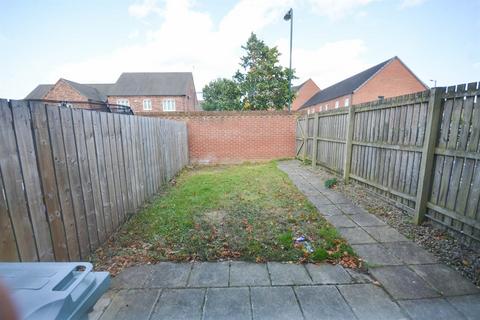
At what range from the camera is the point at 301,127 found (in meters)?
9.51

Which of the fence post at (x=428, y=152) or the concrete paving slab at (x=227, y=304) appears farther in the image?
the fence post at (x=428, y=152)

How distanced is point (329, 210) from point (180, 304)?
125 inches

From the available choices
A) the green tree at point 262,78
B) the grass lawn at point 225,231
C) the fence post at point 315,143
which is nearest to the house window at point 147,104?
the green tree at point 262,78

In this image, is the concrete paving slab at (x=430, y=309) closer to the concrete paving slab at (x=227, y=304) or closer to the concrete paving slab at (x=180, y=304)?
the concrete paving slab at (x=227, y=304)

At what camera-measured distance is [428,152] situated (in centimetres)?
319

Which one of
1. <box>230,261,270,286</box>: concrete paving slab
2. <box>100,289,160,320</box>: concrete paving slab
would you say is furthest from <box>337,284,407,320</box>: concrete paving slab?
<box>100,289,160,320</box>: concrete paving slab

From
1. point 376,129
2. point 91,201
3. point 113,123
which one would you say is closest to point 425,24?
point 376,129

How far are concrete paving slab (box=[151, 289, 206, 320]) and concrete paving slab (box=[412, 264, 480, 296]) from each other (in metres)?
2.25

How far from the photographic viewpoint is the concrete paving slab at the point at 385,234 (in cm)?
303

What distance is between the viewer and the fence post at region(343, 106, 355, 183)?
5.48m

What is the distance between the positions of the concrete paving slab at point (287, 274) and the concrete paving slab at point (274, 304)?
0.12 m

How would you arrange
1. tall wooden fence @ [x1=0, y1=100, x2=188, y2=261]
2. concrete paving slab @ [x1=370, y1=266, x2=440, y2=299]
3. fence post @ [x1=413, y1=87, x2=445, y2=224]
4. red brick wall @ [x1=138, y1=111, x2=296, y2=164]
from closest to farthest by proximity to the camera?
tall wooden fence @ [x1=0, y1=100, x2=188, y2=261]
concrete paving slab @ [x1=370, y1=266, x2=440, y2=299]
fence post @ [x1=413, y1=87, x2=445, y2=224]
red brick wall @ [x1=138, y1=111, x2=296, y2=164]

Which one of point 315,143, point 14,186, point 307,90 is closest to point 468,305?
point 14,186

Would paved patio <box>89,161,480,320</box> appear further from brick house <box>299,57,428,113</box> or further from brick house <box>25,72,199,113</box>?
brick house <box>25,72,199,113</box>
